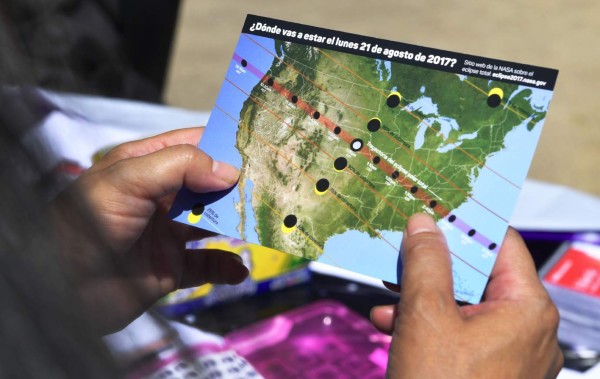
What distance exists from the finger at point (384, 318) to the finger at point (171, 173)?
0.20 metres

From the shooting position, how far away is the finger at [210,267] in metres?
0.87

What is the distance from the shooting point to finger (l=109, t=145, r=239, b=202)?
0.67 meters

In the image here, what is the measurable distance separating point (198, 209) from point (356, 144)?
166mm

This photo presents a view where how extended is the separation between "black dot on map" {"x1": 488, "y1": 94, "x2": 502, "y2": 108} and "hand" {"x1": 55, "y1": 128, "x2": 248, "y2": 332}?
248 mm

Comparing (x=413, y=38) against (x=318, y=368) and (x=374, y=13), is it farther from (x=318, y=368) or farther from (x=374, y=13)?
(x=318, y=368)

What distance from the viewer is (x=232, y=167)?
684 millimetres

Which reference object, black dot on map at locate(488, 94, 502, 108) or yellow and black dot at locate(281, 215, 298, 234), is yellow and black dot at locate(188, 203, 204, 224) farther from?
black dot on map at locate(488, 94, 502, 108)

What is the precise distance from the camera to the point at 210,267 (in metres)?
0.87

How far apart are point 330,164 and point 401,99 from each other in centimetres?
9

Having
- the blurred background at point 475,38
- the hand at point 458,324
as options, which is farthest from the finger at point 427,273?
the blurred background at point 475,38

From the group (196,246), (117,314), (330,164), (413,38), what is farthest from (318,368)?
(413,38)

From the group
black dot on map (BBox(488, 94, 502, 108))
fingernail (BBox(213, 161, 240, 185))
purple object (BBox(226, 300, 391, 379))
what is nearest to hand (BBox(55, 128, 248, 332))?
fingernail (BBox(213, 161, 240, 185))

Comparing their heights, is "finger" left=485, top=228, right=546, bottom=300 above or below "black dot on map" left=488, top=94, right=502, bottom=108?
below

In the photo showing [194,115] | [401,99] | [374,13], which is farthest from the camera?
[374,13]
